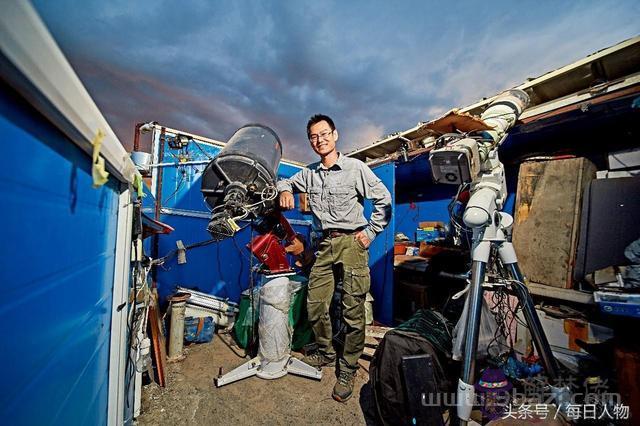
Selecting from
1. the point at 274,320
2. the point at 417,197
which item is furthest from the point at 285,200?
the point at 417,197

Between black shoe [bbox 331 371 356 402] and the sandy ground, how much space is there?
0.13ft

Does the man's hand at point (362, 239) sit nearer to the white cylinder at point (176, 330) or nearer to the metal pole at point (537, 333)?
the metal pole at point (537, 333)

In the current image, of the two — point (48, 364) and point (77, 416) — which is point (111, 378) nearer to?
point (77, 416)

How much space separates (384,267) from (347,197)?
159 cm

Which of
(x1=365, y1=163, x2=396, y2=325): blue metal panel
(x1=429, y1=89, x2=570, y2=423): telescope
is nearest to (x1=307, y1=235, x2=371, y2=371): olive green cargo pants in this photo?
(x1=429, y1=89, x2=570, y2=423): telescope

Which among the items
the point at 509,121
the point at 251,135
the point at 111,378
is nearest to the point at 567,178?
the point at 509,121

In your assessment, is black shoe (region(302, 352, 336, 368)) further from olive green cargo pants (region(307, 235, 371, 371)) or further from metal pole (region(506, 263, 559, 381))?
metal pole (region(506, 263, 559, 381))

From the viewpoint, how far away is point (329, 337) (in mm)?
2457

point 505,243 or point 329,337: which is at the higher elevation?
point 505,243

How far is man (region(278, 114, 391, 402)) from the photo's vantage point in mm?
2219

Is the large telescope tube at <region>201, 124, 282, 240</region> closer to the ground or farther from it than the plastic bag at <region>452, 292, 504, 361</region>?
farther from it

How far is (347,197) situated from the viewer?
2.38 meters

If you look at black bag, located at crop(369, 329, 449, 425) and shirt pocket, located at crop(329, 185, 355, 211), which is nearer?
black bag, located at crop(369, 329, 449, 425)

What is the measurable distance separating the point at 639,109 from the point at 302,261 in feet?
11.0
